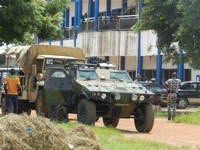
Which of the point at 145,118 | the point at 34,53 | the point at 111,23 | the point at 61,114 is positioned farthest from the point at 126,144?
the point at 111,23

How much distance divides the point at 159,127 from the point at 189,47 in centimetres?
707

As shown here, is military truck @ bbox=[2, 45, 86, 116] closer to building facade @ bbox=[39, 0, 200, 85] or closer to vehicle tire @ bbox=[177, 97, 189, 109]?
vehicle tire @ bbox=[177, 97, 189, 109]

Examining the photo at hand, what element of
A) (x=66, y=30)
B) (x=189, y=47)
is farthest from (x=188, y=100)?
(x=66, y=30)

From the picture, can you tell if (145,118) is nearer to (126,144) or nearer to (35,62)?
(126,144)

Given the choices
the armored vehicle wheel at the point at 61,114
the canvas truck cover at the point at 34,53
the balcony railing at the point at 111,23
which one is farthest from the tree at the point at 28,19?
the balcony railing at the point at 111,23

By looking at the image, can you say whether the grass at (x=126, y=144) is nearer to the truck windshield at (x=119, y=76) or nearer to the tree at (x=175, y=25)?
the truck windshield at (x=119, y=76)

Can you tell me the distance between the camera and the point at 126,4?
44.2 metres

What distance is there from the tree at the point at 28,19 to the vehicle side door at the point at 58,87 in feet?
6.20

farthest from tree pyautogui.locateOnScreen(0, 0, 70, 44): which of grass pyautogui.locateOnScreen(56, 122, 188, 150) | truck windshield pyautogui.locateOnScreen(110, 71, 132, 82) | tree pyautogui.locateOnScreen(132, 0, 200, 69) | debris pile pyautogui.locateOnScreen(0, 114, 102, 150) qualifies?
debris pile pyautogui.locateOnScreen(0, 114, 102, 150)

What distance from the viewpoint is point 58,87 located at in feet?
60.5

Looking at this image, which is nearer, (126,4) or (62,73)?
(62,73)

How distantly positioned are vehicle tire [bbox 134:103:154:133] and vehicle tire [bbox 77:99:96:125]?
154 cm

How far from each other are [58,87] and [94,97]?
2264mm

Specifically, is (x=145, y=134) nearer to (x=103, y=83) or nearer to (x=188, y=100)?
(x=103, y=83)
